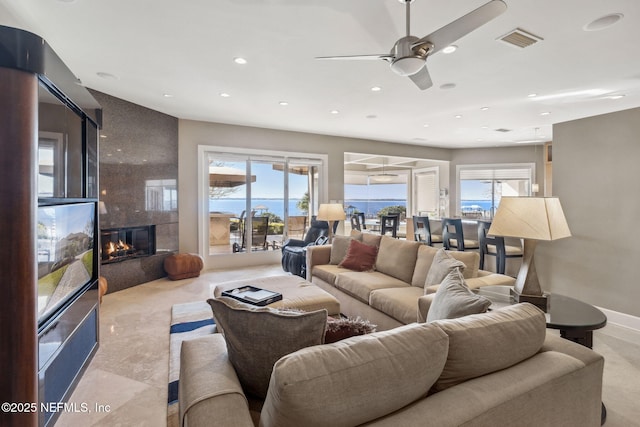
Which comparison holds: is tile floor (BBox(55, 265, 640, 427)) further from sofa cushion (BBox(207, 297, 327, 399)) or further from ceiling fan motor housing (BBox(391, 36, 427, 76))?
ceiling fan motor housing (BBox(391, 36, 427, 76))

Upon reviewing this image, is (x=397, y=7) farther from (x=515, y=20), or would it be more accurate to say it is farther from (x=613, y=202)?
(x=613, y=202)

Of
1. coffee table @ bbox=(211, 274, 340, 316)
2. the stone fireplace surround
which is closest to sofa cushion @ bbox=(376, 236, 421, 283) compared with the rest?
coffee table @ bbox=(211, 274, 340, 316)

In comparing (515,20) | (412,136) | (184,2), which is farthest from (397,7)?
(412,136)

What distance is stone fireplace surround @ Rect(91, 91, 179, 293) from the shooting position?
14.1 ft

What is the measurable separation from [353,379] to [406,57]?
6.71 feet

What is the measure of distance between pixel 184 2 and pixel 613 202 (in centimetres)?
492

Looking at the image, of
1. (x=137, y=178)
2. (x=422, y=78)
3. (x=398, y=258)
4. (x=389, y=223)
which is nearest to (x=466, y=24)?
(x=422, y=78)

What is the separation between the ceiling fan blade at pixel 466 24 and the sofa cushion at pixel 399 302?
192 centimetres

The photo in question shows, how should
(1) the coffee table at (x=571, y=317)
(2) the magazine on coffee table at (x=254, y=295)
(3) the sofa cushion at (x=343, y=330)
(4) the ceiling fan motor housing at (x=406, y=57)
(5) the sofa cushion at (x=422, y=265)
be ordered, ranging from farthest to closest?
(5) the sofa cushion at (x=422, y=265)
(2) the magazine on coffee table at (x=254, y=295)
(4) the ceiling fan motor housing at (x=406, y=57)
(1) the coffee table at (x=571, y=317)
(3) the sofa cushion at (x=343, y=330)

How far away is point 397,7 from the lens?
221cm

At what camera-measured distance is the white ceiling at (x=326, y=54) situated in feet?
7.52

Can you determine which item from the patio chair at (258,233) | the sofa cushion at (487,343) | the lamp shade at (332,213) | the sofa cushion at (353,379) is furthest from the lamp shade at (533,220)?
the patio chair at (258,233)

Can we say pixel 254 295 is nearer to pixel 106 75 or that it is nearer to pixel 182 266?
pixel 182 266

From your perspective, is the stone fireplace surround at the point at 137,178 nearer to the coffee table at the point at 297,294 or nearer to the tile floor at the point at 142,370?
the tile floor at the point at 142,370
